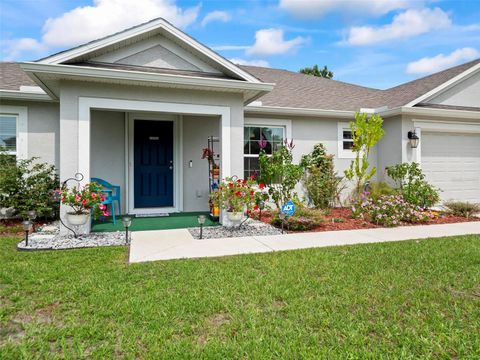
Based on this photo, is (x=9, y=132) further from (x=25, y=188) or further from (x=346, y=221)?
(x=346, y=221)

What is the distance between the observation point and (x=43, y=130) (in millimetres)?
7688

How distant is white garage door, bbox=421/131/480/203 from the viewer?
33.3ft

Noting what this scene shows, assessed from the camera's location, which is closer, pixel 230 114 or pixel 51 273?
pixel 51 273

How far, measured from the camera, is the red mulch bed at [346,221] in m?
7.03

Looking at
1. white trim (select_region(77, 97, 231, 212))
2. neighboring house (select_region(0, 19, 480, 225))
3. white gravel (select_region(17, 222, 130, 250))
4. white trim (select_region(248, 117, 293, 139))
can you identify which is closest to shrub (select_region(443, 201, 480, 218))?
neighboring house (select_region(0, 19, 480, 225))

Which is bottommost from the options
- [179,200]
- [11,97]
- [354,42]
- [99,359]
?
[99,359]

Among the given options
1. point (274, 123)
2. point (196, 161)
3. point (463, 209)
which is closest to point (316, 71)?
point (274, 123)

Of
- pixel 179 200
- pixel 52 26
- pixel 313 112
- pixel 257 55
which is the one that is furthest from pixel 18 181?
pixel 257 55

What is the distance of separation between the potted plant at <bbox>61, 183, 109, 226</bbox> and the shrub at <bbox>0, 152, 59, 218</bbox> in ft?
4.38

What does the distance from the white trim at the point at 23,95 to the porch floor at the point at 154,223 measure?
10.2ft

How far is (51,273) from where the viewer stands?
3.84 meters

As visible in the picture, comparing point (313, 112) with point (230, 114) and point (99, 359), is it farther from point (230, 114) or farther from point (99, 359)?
point (99, 359)

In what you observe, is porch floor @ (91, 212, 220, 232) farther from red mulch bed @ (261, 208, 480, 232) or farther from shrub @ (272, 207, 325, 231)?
red mulch bed @ (261, 208, 480, 232)

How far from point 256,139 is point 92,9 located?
5437 millimetres
